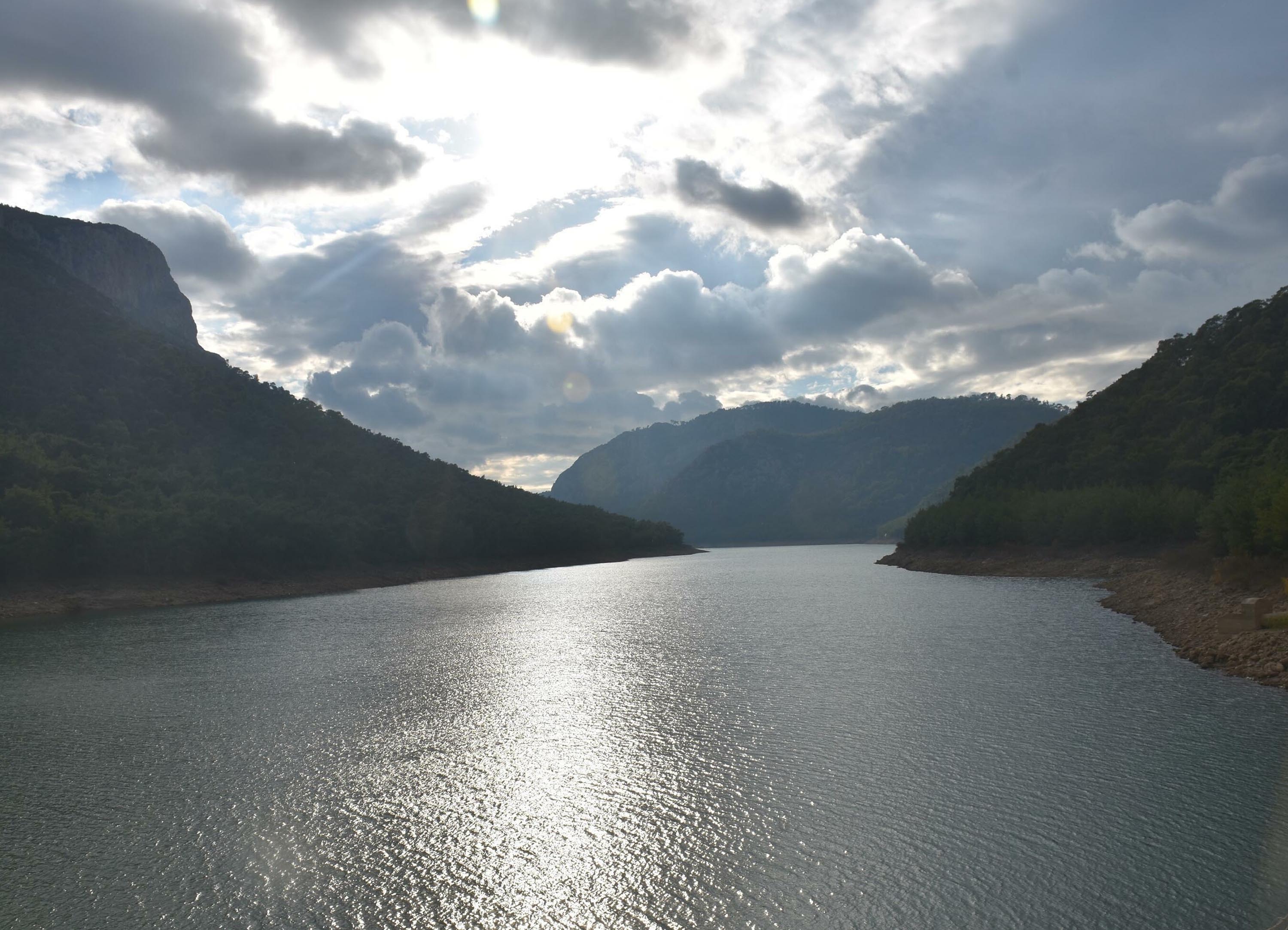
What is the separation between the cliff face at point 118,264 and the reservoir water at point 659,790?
114 m

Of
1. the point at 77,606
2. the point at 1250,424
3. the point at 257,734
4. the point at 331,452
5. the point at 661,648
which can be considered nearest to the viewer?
the point at 257,734

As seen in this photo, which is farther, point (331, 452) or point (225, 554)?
point (331, 452)

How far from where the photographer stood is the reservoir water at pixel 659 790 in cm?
1154

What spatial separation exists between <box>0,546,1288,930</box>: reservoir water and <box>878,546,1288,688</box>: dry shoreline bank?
5.27ft

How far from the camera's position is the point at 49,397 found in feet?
288

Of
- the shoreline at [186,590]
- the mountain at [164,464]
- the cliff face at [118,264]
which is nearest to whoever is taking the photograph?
the shoreline at [186,590]

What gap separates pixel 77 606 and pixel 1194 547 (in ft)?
273

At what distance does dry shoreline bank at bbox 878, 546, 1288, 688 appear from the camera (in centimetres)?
2625

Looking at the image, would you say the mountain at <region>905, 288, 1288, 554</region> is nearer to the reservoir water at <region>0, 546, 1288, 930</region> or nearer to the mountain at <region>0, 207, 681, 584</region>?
the reservoir water at <region>0, 546, 1288, 930</region>

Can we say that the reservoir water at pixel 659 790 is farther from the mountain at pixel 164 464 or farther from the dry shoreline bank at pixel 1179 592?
the mountain at pixel 164 464

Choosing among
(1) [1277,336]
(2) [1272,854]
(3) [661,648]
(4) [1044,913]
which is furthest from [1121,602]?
(1) [1277,336]

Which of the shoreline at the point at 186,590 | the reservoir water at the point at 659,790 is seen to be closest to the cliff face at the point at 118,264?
the shoreline at the point at 186,590

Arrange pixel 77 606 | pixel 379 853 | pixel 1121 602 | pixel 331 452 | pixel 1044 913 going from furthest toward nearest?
pixel 331 452
pixel 77 606
pixel 1121 602
pixel 379 853
pixel 1044 913

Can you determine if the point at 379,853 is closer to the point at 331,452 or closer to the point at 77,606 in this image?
the point at 77,606
